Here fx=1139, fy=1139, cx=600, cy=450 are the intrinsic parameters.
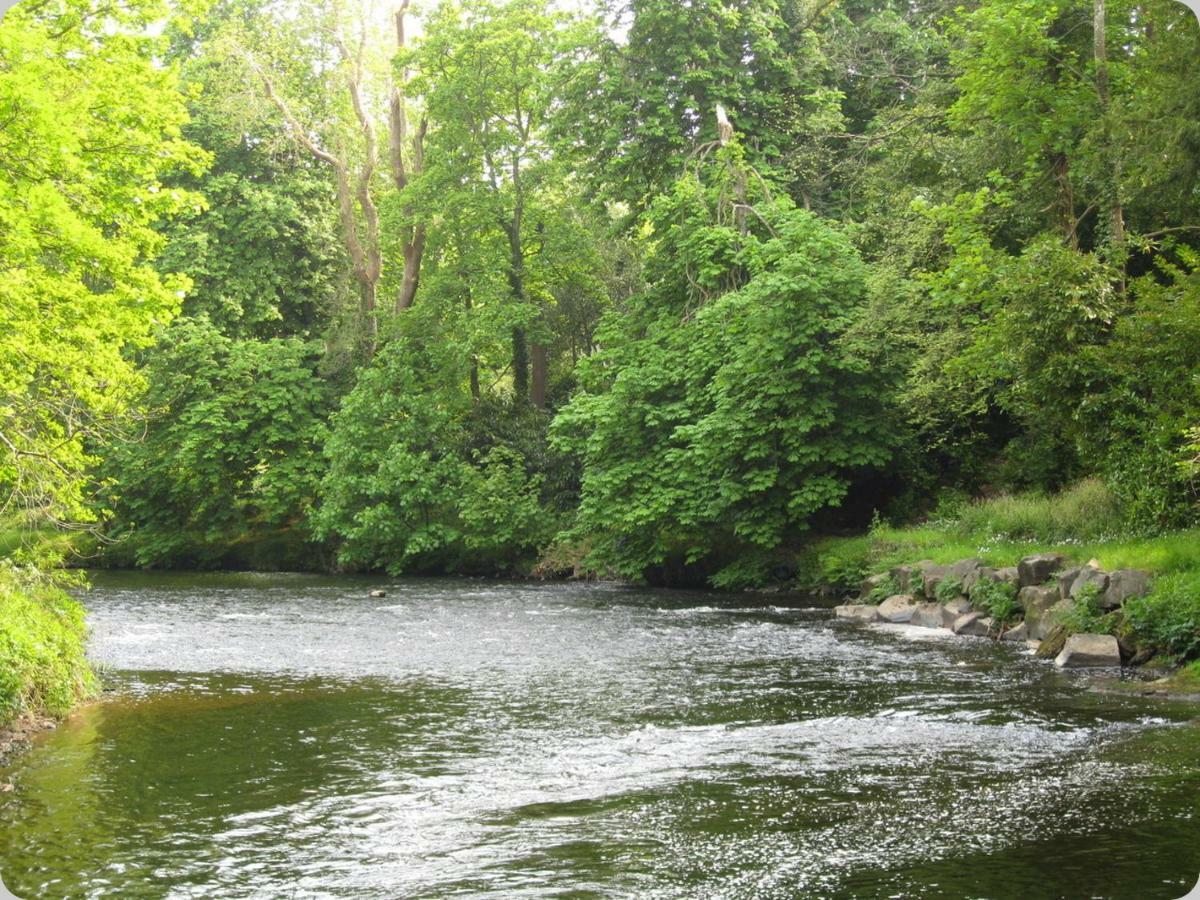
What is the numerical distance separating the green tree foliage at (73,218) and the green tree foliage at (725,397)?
14917 millimetres

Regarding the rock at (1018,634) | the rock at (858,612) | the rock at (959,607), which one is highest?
the rock at (959,607)

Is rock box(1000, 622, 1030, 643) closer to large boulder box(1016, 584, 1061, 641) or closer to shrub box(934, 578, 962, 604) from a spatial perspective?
large boulder box(1016, 584, 1061, 641)

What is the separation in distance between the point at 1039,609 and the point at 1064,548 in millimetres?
1866

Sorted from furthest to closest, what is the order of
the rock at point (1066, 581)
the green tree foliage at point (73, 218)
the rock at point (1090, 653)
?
the rock at point (1066, 581) → the rock at point (1090, 653) → the green tree foliage at point (73, 218)

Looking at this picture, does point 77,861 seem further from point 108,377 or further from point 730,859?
point 108,377

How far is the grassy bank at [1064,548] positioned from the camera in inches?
603

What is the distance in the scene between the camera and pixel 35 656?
13070 mm

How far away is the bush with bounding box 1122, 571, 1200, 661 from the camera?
48.7 ft

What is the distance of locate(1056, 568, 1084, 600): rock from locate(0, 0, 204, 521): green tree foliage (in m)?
14.0

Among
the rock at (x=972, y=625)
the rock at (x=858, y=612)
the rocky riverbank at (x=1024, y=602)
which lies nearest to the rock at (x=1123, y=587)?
the rocky riverbank at (x=1024, y=602)

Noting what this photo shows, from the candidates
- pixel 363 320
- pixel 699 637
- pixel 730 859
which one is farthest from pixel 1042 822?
pixel 363 320

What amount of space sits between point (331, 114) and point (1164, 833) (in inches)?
1667

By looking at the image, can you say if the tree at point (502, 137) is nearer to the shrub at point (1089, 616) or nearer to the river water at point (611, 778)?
the river water at point (611, 778)

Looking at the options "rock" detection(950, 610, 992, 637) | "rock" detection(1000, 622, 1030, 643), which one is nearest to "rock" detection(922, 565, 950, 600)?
"rock" detection(950, 610, 992, 637)
